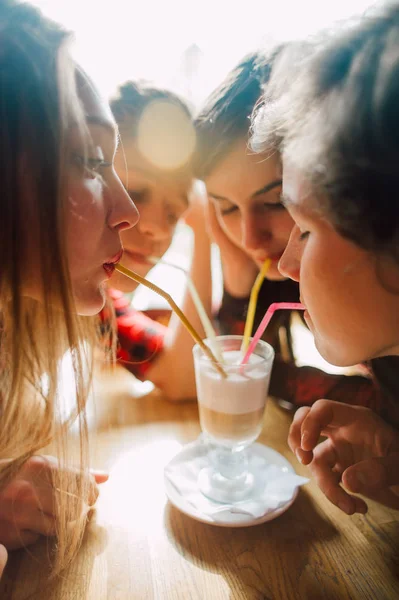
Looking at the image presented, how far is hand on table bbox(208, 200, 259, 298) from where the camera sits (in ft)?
3.15

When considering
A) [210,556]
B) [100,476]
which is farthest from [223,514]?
[100,476]

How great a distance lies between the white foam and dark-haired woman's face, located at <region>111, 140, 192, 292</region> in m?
0.37

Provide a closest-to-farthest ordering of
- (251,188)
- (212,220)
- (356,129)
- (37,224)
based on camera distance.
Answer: (356,129) < (37,224) < (251,188) < (212,220)

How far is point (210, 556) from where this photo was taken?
465 mm

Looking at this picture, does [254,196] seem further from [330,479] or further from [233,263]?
[330,479]

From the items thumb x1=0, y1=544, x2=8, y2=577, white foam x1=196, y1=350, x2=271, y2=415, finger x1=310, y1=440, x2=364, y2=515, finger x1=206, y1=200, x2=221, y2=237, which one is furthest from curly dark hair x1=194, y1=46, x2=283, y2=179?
thumb x1=0, y1=544, x2=8, y2=577

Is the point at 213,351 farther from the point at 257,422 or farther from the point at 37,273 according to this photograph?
the point at 37,273

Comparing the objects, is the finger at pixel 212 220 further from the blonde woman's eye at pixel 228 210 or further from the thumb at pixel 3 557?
the thumb at pixel 3 557

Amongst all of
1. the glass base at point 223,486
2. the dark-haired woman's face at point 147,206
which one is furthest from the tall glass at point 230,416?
the dark-haired woman's face at point 147,206

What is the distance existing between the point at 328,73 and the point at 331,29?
0.32 ft

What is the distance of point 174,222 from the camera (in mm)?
918

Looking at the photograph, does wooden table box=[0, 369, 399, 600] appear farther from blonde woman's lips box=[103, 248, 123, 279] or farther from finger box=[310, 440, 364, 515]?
blonde woman's lips box=[103, 248, 123, 279]

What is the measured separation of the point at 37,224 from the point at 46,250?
3 centimetres

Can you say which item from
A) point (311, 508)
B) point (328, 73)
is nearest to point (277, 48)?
point (328, 73)
